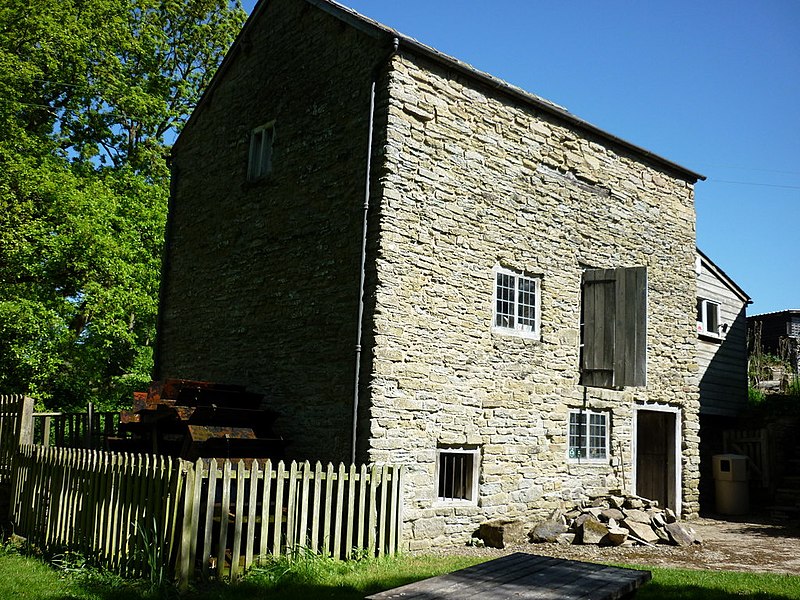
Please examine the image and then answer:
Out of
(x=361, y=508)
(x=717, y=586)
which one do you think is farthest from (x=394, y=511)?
(x=717, y=586)

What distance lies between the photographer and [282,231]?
12.4 m

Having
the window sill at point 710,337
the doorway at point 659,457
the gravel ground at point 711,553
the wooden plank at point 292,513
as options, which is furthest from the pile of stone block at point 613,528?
the window sill at point 710,337

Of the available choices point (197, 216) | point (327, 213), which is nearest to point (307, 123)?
point (327, 213)

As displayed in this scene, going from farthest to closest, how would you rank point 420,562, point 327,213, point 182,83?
point 182,83, point 327,213, point 420,562

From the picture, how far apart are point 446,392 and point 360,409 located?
1.45m

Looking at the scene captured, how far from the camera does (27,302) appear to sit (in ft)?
57.8

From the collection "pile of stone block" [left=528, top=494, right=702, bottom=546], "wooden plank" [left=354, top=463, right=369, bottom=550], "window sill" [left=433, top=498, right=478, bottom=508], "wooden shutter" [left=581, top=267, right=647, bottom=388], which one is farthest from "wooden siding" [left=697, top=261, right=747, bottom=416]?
"wooden plank" [left=354, top=463, right=369, bottom=550]

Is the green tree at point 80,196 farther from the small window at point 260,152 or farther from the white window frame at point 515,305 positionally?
the white window frame at point 515,305

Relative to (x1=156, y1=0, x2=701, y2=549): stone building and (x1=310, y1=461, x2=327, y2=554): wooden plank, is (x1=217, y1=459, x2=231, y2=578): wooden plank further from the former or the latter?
(x1=156, y1=0, x2=701, y2=549): stone building

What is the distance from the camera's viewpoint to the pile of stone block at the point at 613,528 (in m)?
11.3

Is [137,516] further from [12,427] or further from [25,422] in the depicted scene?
[12,427]

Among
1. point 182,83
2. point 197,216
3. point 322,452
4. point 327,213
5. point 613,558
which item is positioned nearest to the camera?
point 613,558

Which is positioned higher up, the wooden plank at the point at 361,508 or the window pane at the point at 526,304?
the window pane at the point at 526,304

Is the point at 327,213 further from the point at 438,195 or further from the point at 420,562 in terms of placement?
the point at 420,562
